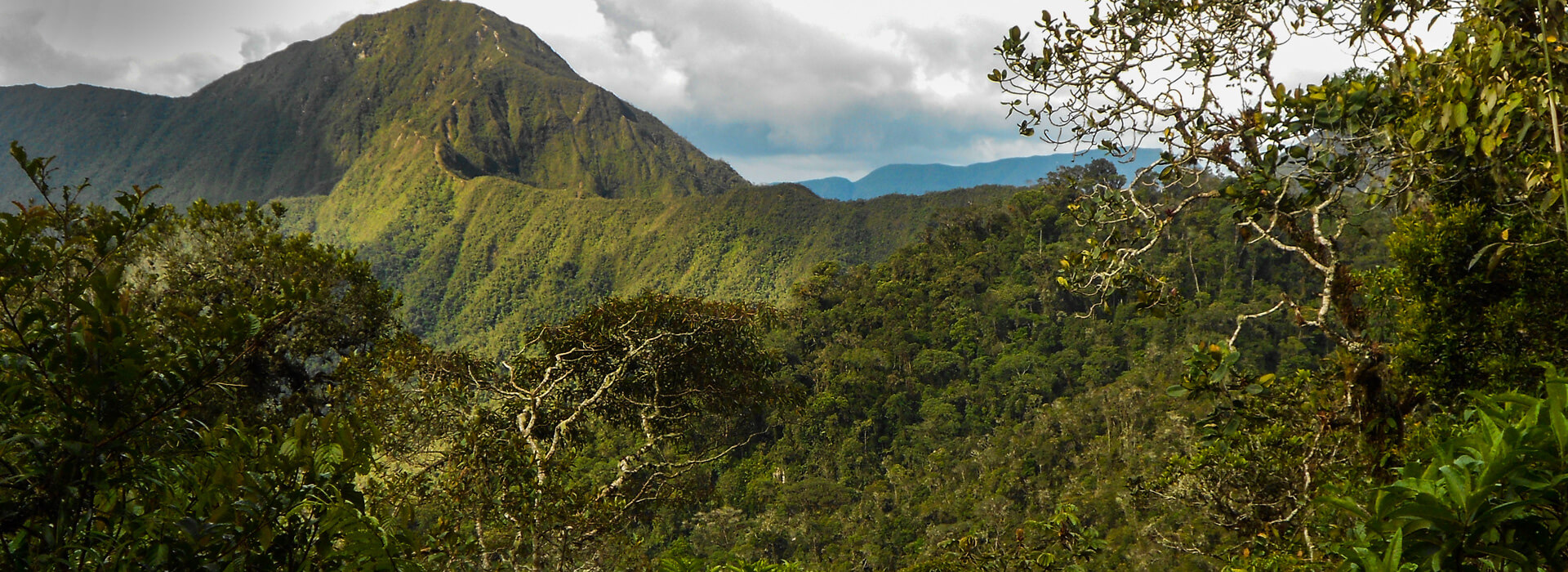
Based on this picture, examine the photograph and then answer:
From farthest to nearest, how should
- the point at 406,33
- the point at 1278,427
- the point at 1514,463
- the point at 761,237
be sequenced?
the point at 406,33 < the point at 761,237 < the point at 1278,427 < the point at 1514,463

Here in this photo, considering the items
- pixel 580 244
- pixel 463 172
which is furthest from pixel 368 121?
pixel 580 244

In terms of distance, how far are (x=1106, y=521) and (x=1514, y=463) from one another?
27448 millimetres

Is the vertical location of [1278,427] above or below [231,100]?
below

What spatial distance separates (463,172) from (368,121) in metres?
40.0

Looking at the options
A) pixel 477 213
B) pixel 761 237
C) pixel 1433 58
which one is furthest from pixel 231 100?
pixel 1433 58

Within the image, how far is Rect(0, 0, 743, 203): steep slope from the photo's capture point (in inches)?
5738

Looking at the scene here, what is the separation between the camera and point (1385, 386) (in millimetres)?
3129

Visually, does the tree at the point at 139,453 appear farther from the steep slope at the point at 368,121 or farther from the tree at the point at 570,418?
the steep slope at the point at 368,121

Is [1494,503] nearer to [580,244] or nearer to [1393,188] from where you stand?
[1393,188]

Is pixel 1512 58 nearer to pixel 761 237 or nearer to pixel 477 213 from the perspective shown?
pixel 761 237

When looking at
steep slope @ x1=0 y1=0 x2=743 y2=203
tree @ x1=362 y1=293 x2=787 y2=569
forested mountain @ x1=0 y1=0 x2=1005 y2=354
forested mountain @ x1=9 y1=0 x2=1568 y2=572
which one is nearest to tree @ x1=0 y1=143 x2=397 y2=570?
forested mountain @ x1=9 y1=0 x2=1568 y2=572

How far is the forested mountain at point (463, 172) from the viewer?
8519cm

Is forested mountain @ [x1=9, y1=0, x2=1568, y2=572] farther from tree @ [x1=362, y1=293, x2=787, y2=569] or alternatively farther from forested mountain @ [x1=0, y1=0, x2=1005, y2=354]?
forested mountain @ [x1=0, y1=0, x2=1005, y2=354]

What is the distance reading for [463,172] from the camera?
409ft
